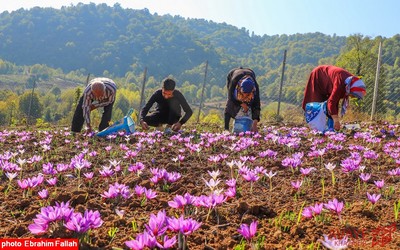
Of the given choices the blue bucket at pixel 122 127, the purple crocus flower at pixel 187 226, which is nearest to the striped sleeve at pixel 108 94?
the blue bucket at pixel 122 127

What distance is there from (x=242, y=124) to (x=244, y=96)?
52cm

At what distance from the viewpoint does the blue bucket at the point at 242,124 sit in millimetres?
6385

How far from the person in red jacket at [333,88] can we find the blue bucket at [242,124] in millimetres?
1097

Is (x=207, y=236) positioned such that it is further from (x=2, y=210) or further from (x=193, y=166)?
(x=193, y=166)

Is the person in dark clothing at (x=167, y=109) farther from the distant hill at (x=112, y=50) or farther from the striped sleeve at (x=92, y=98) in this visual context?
the distant hill at (x=112, y=50)

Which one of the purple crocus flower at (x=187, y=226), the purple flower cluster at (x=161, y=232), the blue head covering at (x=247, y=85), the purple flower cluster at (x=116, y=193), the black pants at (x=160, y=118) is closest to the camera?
the purple flower cluster at (x=161, y=232)

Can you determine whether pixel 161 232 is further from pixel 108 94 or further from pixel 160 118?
pixel 160 118

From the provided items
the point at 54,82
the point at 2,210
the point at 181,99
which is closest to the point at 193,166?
the point at 2,210

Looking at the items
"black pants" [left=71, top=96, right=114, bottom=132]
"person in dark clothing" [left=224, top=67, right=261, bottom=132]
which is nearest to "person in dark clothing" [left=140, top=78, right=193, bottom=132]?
"black pants" [left=71, top=96, right=114, bottom=132]

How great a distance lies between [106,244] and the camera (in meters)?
1.67

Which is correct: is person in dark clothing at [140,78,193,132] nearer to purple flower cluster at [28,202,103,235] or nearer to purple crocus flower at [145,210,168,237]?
purple flower cluster at [28,202,103,235]

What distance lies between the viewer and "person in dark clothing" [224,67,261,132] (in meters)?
6.05

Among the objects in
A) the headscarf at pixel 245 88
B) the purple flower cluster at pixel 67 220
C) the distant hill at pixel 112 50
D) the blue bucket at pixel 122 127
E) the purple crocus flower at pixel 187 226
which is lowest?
the blue bucket at pixel 122 127

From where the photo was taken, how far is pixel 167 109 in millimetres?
7207
